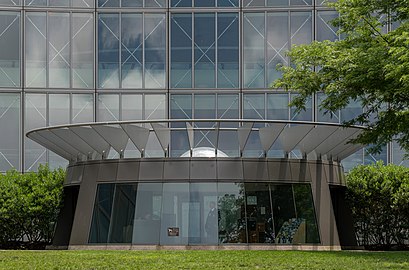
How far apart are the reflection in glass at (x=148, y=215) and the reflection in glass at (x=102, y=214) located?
39.5 inches

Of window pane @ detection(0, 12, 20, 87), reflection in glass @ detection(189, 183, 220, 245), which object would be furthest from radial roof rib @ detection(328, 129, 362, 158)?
window pane @ detection(0, 12, 20, 87)

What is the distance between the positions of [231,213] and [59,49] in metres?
18.0

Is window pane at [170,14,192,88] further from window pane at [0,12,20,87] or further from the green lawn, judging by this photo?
the green lawn

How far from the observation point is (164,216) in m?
25.2

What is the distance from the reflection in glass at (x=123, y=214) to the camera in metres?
25.4

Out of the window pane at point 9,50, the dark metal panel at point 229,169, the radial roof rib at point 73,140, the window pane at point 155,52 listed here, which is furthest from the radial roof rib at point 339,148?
the window pane at point 9,50

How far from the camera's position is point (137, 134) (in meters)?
26.0

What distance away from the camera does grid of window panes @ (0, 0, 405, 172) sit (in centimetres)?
3981

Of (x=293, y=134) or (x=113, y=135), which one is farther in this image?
(x=113, y=135)

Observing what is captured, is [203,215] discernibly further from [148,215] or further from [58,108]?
[58,108]

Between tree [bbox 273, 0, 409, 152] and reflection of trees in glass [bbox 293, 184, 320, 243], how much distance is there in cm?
Result: 282

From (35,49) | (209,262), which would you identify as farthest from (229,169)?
(35,49)

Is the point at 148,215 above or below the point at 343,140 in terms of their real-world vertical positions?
below

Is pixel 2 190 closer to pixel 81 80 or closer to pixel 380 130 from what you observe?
pixel 81 80
